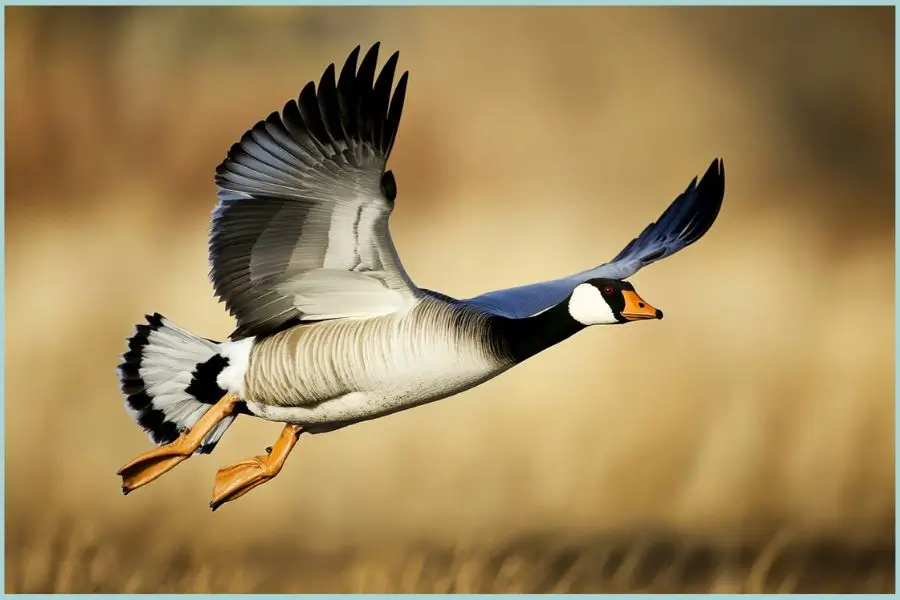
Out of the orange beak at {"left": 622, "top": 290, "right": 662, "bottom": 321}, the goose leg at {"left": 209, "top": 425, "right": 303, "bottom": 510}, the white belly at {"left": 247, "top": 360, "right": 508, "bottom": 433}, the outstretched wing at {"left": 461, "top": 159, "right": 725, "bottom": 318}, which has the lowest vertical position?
the goose leg at {"left": 209, "top": 425, "right": 303, "bottom": 510}

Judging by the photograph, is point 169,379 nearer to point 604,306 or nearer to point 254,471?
point 254,471

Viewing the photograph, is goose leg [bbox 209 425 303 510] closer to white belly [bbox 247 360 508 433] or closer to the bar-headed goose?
the bar-headed goose

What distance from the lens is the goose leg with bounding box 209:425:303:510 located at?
3852 millimetres

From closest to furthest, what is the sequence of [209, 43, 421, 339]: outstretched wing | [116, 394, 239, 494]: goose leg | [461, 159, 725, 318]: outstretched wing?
1. [209, 43, 421, 339]: outstretched wing
2. [116, 394, 239, 494]: goose leg
3. [461, 159, 725, 318]: outstretched wing

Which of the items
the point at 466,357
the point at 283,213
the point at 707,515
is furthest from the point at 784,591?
the point at 283,213

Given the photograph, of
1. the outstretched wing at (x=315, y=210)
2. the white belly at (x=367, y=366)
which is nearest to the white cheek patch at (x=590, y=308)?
the white belly at (x=367, y=366)

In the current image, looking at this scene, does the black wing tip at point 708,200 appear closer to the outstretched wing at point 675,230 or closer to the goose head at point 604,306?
the outstretched wing at point 675,230

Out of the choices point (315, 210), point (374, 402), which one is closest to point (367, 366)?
point (374, 402)

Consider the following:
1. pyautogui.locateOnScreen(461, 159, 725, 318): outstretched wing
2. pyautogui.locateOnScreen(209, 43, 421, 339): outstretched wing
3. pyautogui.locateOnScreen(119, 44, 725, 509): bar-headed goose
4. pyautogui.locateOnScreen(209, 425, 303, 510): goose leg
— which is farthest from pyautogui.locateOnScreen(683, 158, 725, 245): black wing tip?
pyautogui.locateOnScreen(209, 425, 303, 510): goose leg

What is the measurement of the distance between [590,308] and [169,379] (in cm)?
122

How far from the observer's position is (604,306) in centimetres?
353

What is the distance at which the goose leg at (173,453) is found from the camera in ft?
12.1

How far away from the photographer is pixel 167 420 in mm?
3846

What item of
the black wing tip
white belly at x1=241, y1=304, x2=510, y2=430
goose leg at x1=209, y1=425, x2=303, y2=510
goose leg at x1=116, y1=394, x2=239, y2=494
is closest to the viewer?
white belly at x1=241, y1=304, x2=510, y2=430
